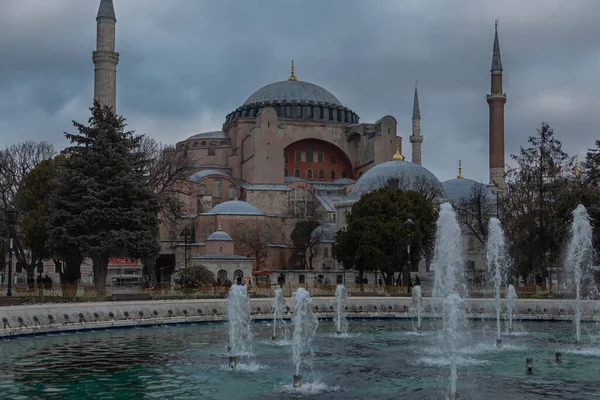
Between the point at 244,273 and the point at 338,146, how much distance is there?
75.6 ft

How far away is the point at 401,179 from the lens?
136 feet

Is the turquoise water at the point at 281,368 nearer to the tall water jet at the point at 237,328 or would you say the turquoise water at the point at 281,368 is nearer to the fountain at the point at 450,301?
the tall water jet at the point at 237,328

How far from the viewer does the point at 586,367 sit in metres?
11.8

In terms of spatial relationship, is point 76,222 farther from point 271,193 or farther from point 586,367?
point 271,193

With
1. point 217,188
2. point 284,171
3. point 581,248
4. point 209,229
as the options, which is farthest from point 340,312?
point 284,171

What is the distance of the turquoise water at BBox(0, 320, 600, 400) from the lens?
32.1 ft

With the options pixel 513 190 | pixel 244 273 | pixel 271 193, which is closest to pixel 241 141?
pixel 271 193

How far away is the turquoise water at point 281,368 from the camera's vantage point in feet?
32.1

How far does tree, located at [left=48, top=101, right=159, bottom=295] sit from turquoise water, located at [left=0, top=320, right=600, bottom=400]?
759 centimetres

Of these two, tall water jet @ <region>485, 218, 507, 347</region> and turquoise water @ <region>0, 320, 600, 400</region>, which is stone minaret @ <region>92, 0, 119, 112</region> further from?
turquoise water @ <region>0, 320, 600, 400</region>

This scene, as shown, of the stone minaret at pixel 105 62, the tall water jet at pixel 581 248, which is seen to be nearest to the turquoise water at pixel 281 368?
the tall water jet at pixel 581 248

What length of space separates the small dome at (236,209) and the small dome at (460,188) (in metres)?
12.0

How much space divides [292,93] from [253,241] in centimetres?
1924

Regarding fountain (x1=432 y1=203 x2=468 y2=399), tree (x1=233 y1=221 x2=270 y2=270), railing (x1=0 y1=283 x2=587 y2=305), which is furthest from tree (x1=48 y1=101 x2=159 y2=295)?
tree (x1=233 y1=221 x2=270 y2=270)
